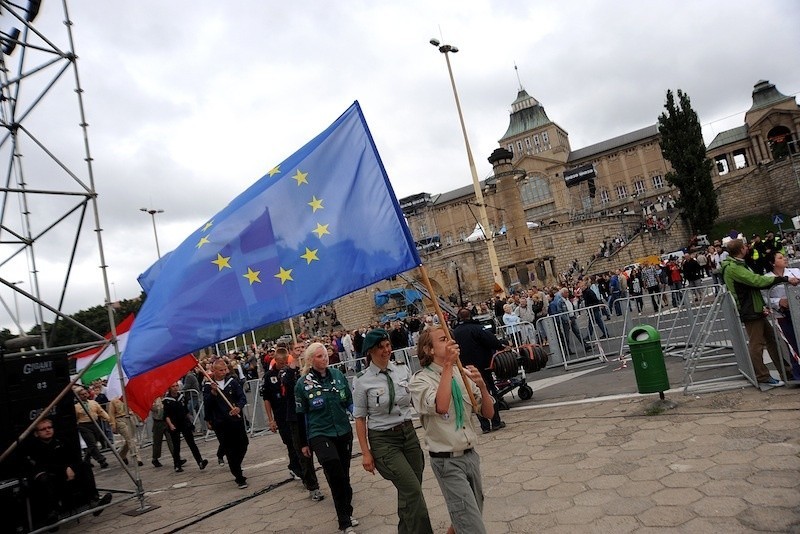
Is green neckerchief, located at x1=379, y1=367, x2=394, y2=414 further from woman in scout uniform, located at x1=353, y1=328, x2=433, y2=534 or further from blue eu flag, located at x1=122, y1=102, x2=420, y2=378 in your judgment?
blue eu flag, located at x1=122, y1=102, x2=420, y2=378

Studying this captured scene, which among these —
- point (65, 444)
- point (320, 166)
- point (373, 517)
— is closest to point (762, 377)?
point (373, 517)

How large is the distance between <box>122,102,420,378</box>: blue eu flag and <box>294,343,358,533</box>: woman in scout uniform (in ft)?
2.13

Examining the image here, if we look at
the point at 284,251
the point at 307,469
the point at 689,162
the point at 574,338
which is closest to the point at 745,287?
the point at 284,251

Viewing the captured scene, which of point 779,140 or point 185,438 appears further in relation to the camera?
point 779,140

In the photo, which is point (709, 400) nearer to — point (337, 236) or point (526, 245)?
point (337, 236)

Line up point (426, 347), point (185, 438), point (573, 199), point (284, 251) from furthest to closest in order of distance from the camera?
point (573, 199), point (185, 438), point (284, 251), point (426, 347)

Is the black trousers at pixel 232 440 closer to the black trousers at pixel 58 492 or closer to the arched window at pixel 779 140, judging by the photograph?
the black trousers at pixel 58 492

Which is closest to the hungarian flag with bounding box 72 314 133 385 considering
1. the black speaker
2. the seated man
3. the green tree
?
the black speaker

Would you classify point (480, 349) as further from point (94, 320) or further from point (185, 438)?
point (94, 320)

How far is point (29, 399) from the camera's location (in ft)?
22.7

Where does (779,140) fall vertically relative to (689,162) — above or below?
above

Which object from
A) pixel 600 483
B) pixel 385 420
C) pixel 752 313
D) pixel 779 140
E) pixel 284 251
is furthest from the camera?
pixel 779 140

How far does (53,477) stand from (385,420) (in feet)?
18.4

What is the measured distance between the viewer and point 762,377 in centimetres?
657
